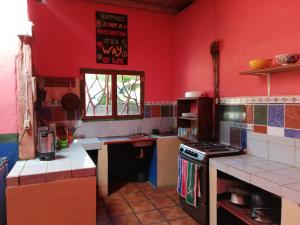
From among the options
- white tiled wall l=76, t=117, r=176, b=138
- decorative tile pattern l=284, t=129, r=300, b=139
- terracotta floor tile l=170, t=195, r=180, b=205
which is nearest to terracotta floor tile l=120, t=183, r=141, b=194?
terracotta floor tile l=170, t=195, r=180, b=205

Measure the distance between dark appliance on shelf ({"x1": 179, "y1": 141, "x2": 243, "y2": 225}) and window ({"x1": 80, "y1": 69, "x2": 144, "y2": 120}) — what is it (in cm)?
143

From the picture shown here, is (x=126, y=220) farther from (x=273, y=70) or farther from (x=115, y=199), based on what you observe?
(x=273, y=70)

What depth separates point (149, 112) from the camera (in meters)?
3.99

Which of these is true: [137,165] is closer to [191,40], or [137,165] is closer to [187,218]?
[187,218]

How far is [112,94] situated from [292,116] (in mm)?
2493

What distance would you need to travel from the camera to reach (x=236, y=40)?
274cm

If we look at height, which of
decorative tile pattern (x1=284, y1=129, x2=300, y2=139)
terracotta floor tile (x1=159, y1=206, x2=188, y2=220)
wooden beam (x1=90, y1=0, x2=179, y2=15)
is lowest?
terracotta floor tile (x1=159, y1=206, x2=188, y2=220)

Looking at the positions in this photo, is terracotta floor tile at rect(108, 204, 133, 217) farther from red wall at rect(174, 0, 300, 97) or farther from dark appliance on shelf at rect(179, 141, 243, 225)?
red wall at rect(174, 0, 300, 97)

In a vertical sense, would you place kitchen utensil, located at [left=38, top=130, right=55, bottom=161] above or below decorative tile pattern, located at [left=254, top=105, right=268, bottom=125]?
below

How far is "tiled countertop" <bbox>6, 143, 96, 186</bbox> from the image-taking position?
1.58m

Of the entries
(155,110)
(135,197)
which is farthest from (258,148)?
(155,110)

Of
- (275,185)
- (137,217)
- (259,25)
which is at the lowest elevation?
(137,217)

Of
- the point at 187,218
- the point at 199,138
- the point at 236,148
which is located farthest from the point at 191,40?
the point at 187,218

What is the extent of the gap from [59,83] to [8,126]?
5.01ft
